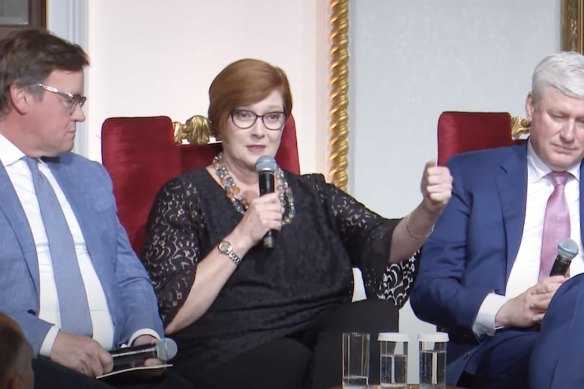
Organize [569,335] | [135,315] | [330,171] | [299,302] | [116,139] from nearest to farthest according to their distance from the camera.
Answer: [569,335], [135,315], [299,302], [116,139], [330,171]

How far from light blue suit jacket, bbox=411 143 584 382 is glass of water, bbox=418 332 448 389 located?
0.50 metres

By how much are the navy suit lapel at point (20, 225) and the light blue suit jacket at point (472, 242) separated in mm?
964

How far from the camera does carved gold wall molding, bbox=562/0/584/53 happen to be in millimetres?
3559

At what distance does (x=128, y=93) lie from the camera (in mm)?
3465

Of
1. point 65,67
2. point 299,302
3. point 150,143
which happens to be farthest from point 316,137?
point 65,67

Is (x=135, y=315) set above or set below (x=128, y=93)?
below

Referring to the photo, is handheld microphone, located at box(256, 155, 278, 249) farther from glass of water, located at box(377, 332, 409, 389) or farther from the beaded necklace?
glass of water, located at box(377, 332, 409, 389)

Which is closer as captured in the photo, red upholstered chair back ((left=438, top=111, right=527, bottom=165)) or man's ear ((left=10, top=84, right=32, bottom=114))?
man's ear ((left=10, top=84, right=32, bottom=114))

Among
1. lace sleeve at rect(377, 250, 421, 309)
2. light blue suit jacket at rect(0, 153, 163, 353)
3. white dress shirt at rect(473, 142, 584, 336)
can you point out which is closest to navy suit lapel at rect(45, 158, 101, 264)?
light blue suit jacket at rect(0, 153, 163, 353)

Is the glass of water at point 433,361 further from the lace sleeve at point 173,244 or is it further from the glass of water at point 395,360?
the lace sleeve at point 173,244

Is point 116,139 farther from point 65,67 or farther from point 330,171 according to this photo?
point 330,171

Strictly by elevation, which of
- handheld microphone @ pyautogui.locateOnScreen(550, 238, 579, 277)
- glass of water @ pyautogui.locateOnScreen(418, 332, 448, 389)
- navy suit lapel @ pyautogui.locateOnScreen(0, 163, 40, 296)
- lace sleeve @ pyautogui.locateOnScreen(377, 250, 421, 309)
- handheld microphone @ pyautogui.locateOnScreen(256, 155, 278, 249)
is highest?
handheld microphone @ pyautogui.locateOnScreen(256, 155, 278, 249)

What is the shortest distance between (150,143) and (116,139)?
92 millimetres

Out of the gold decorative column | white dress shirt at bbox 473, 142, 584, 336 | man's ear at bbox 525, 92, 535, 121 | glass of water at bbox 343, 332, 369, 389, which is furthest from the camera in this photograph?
the gold decorative column
